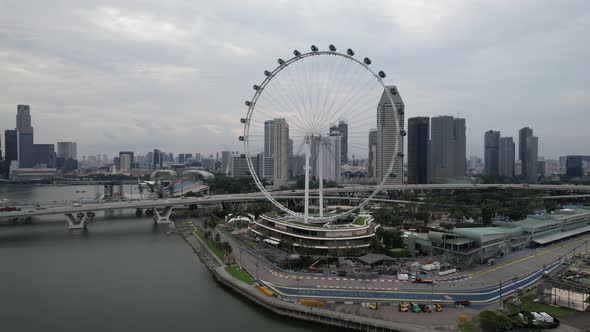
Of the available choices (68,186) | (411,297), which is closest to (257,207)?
(411,297)

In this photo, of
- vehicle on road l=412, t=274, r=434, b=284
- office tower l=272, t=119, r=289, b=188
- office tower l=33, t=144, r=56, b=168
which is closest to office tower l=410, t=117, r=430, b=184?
office tower l=272, t=119, r=289, b=188

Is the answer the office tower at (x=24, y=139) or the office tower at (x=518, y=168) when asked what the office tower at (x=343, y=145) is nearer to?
the office tower at (x=518, y=168)

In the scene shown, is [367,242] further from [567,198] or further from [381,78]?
[567,198]

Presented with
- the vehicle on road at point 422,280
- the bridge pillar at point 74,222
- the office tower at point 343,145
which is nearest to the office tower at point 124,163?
the office tower at point 343,145

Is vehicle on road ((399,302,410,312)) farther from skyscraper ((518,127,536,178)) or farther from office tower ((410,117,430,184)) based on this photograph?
skyscraper ((518,127,536,178))

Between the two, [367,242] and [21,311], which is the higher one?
[367,242]

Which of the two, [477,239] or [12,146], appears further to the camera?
[12,146]
